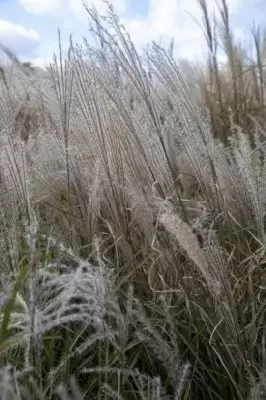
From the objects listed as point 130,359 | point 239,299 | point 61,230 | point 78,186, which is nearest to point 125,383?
point 130,359

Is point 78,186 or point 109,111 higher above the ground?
point 109,111

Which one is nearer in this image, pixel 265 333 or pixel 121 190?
pixel 265 333

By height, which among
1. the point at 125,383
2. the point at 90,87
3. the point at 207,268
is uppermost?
the point at 90,87

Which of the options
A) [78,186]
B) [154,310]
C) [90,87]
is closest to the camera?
[154,310]

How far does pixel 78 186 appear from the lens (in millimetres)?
1715

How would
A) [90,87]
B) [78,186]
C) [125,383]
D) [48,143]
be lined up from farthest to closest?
[48,143], [78,186], [90,87], [125,383]

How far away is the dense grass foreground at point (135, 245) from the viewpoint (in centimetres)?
113

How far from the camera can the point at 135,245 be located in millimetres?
1569

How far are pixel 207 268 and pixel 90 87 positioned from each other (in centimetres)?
65

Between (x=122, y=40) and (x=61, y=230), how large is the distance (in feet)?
1.77

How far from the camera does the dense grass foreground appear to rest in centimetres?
113

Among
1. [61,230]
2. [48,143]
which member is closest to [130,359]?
[61,230]

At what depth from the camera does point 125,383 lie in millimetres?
1187

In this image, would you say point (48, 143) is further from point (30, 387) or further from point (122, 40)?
point (30, 387)
